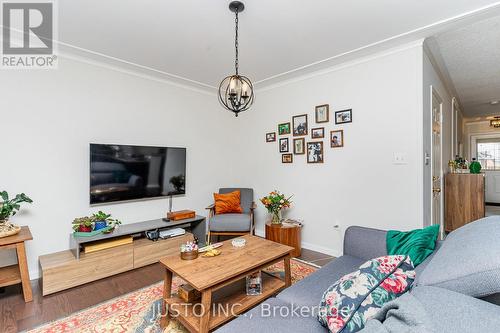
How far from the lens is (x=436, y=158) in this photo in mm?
3250

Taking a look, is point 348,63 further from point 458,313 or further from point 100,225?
point 100,225

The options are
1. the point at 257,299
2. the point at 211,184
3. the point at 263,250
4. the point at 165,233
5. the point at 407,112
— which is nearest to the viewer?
the point at 257,299

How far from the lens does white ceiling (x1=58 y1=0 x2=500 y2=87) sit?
2.02 metres

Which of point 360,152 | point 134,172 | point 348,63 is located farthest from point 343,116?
point 134,172

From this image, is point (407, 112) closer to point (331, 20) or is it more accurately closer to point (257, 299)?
point (331, 20)

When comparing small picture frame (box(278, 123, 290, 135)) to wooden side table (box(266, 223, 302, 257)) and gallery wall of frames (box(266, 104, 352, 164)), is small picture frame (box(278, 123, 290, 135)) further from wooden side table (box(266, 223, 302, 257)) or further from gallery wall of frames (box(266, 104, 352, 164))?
wooden side table (box(266, 223, 302, 257))

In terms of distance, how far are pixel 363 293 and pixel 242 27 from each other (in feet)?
7.65

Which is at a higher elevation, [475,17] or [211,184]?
[475,17]

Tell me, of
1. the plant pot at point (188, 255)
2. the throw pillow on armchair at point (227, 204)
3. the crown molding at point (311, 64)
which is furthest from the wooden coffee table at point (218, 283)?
the crown molding at point (311, 64)

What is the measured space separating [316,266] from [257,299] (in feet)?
4.05

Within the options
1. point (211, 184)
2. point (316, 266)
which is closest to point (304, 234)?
point (316, 266)

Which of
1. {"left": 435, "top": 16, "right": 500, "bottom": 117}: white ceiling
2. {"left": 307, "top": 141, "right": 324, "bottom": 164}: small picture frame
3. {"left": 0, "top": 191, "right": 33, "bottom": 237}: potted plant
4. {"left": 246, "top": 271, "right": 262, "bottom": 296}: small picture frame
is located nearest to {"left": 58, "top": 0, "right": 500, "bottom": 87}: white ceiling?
{"left": 435, "top": 16, "right": 500, "bottom": 117}: white ceiling

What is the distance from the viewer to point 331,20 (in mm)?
2230

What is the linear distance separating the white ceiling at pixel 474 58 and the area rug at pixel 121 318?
3767 millimetres
